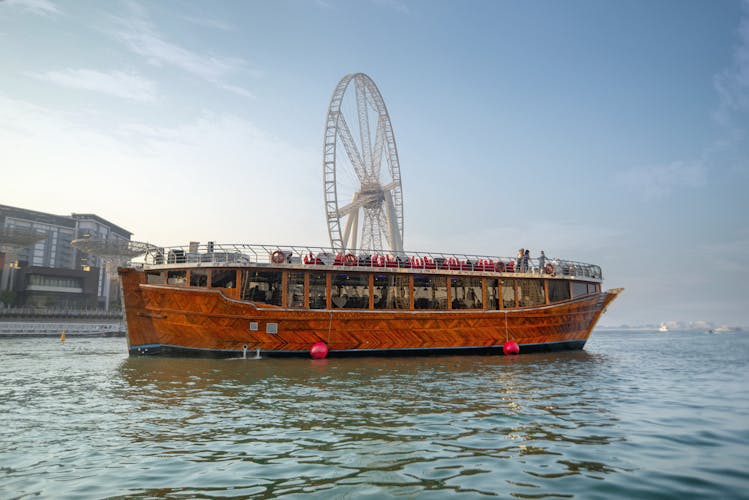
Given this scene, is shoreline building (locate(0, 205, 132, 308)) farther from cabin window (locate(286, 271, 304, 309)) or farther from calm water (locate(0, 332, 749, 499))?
calm water (locate(0, 332, 749, 499))

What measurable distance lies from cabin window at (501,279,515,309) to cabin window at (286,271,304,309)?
38.0ft

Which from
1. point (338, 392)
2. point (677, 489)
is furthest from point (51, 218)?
point (677, 489)

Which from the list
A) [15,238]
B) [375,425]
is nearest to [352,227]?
[375,425]

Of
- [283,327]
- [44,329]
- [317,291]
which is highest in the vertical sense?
[317,291]

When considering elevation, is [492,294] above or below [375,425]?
above

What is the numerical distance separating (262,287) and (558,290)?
17.4 m

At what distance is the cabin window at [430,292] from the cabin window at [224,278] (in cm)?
949

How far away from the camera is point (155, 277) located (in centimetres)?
2655

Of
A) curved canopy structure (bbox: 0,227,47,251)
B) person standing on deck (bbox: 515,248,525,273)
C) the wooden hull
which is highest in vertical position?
curved canopy structure (bbox: 0,227,47,251)

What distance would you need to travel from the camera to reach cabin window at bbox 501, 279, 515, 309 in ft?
93.3

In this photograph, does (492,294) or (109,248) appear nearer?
(492,294)

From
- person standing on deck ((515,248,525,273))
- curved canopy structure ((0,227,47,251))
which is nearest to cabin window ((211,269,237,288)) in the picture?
person standing on deck ((515,248,525,273))

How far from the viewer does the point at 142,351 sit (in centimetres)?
2308

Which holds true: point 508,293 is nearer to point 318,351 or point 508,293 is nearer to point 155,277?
point 318,351
